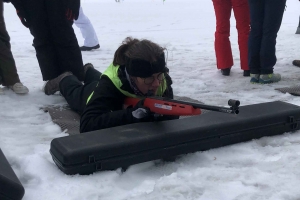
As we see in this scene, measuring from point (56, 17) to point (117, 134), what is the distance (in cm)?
185

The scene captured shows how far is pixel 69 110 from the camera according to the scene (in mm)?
3541

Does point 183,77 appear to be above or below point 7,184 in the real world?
below

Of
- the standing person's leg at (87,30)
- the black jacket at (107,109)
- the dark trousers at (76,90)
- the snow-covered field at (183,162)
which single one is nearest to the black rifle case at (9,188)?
the snow-covered field at (183,162)

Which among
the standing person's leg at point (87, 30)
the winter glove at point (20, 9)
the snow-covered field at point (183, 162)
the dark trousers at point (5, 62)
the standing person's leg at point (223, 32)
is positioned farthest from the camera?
the standing person's leg at point (87, 30)

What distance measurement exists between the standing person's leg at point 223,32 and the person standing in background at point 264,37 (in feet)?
1.46

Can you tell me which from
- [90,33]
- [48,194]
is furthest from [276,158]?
[90,33]

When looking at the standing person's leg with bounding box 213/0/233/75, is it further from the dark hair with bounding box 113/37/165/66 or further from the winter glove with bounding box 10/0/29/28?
the dark hair with bounding box 113/37/165/66

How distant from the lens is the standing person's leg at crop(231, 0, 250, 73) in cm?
460

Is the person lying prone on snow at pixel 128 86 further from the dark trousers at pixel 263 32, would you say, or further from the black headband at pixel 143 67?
the dark trousers at pixel 263 32

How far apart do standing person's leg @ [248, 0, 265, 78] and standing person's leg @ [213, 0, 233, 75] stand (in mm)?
447

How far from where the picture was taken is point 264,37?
425cm

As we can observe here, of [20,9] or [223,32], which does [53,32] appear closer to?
[20,9]

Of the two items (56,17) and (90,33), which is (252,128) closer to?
(56,17)

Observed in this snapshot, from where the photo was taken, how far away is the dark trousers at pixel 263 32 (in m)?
4.15
